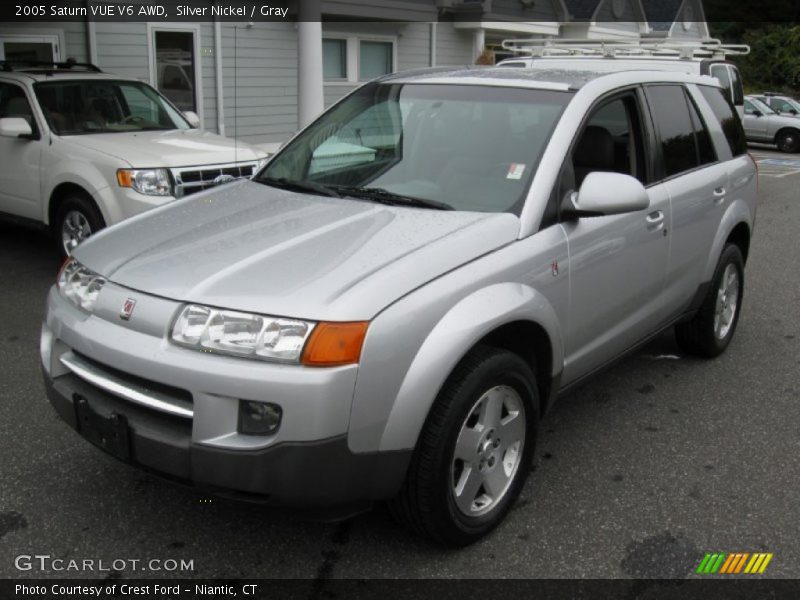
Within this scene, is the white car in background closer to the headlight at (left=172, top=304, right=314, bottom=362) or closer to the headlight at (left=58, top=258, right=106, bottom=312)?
the headlight at (left=58, top=258, right=106, bottom=312)

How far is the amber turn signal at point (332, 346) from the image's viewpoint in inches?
103

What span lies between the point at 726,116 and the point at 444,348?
11.0 feet

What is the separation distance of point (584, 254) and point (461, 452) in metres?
1.06

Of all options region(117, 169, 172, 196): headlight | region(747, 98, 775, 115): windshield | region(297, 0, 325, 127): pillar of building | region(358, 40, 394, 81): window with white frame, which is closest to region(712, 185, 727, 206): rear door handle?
region(117, 169, 172, 196): headlight

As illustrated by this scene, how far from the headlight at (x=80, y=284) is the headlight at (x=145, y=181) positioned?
3.36 m

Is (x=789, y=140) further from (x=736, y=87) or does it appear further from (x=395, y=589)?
(x=395, y=589)

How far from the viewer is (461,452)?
3.07m

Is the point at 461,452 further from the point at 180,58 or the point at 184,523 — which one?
the point at 180,58

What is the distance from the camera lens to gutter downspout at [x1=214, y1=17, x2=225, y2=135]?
13.5m

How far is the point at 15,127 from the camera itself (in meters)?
7.18

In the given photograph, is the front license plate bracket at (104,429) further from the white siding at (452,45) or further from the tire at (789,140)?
the tire at (789,140)

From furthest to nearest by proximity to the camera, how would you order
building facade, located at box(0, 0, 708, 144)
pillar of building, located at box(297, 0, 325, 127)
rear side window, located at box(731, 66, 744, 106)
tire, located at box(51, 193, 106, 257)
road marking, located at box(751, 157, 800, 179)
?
road marking, located at box(751, 157, 800, 179), rear side window, located at box(731, 66, 744, 106), pillar of building, located at box(297, 0, 325, 127), building facade, located at box(0, 0, 708, 144), tire, located at box(51, 193, 106, 257)

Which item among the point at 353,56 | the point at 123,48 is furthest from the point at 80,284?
the point at 353,56

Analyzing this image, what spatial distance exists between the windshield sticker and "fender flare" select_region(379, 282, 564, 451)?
569 millimetres
